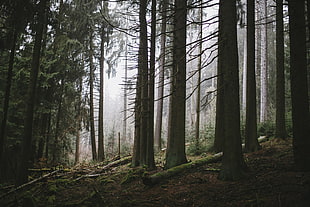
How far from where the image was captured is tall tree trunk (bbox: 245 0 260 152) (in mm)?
7902

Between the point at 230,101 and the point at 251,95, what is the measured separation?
3169mm

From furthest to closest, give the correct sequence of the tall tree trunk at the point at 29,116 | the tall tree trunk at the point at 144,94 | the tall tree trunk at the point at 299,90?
1. the tall tree trunk at the point at 144,94
2. the tall tree trunk at the point at 29,116
3. the tall tree trunk at the point at 299,90

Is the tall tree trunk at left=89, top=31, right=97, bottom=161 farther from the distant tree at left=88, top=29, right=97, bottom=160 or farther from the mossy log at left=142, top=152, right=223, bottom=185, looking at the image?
the mossy log at left=142, top=152, right=223, bottom=185

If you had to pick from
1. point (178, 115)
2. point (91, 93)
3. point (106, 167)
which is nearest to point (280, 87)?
point (178, 115)

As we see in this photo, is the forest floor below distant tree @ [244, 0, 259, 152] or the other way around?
below

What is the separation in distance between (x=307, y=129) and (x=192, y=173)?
10.8ft

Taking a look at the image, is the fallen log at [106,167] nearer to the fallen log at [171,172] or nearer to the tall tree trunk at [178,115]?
the tall tree trunk at [178,115]

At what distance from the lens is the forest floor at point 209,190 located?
153 inches

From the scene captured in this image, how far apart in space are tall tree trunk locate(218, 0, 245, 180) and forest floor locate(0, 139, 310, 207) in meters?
0.36

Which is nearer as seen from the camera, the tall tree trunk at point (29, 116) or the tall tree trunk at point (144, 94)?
the tall tree trunk at point (29, 116)

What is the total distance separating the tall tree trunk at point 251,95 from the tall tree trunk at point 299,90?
334 centimetres

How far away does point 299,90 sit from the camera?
180 inches

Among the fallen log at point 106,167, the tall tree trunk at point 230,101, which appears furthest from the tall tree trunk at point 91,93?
the tall tree trunk at point 230,101

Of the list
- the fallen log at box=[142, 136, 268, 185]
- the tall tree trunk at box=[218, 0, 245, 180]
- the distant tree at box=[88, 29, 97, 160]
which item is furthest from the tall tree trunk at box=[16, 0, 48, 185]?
the distant tree at box=[88, 29, 97, 160]
